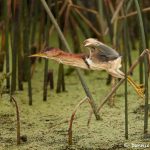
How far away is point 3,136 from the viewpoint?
1.51 m

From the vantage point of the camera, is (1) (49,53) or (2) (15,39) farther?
(2) (15,39)

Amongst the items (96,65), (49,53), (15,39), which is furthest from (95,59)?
(15,39)

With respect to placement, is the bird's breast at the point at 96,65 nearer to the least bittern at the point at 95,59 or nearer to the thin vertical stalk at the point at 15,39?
the least bittern at the point at 95,59

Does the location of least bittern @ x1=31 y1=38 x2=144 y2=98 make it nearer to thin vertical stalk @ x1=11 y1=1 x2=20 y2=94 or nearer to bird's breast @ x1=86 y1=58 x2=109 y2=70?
bird's breast @ x1=86 y1=58 x2=109 y2=70

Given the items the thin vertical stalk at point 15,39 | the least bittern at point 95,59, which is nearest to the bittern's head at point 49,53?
the least bittern at point 95,59

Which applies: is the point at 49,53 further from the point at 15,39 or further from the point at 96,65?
the point at 15,39

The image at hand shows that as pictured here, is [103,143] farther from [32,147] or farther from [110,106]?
[110,106]

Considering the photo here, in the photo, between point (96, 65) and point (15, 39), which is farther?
point (15, 39)

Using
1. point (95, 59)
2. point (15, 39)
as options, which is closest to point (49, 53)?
point (95, 59)

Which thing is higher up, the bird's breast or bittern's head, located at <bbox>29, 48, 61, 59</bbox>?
bittern's head, located at <bbox>29, 48, 61, 59</bbox>

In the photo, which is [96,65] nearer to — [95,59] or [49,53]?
[95,59]

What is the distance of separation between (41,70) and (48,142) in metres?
1.02

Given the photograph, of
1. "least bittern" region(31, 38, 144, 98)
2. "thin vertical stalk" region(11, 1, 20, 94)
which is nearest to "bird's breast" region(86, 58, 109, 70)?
"least bittern" region(31, 38, 144, 98)

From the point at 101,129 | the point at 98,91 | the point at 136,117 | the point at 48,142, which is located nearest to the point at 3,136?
the point at 48,142
